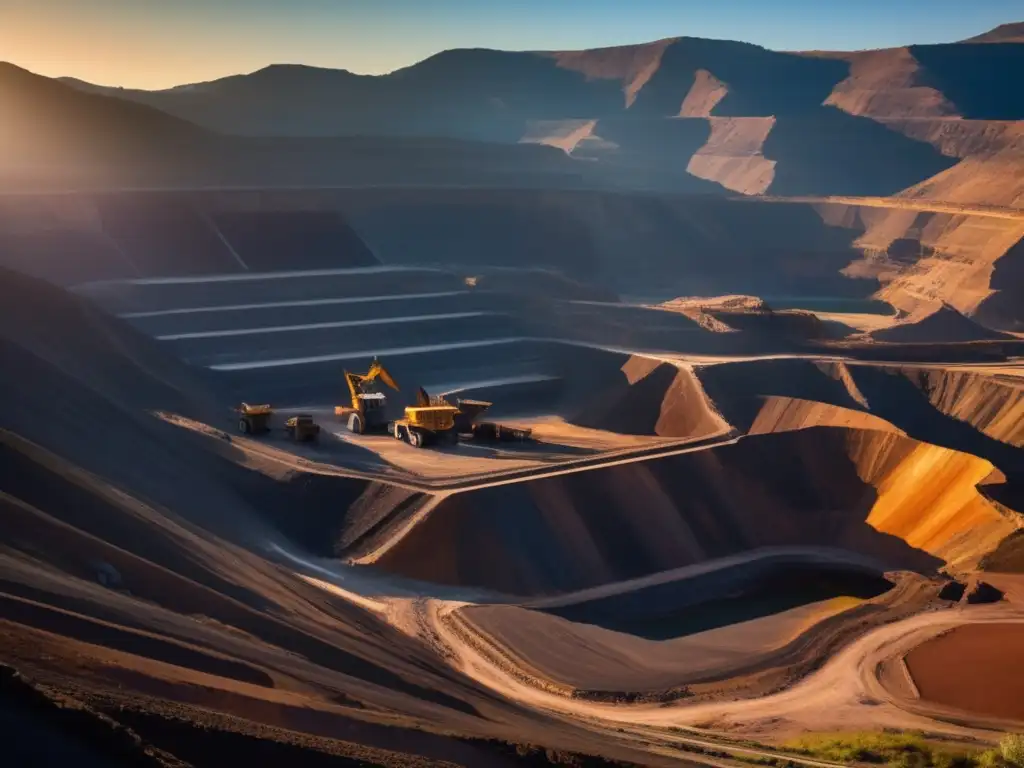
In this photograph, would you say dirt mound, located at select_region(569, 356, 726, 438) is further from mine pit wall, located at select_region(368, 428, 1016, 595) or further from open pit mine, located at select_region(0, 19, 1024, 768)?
mine pit wall, located at select_region(368, 428, 1016, 595)

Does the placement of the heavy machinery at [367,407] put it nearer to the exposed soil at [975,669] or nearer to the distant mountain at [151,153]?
the exposed soil at [975,669]

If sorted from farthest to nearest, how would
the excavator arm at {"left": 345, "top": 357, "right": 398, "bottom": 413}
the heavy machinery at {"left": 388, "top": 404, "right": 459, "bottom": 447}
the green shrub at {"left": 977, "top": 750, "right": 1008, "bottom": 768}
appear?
1. the excavator arm at {"left": 345, "top": 357, "right": 398, "bottom": 413}
2. the heavy machinery at {"left": 388, "top": 404, "right": 459, "bottom": 447}
3. the green shrub at {"left": 977, "top": 750, "right": 1008, "bottom": 768}

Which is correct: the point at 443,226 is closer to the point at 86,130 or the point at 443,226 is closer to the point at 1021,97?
the point at 86,130

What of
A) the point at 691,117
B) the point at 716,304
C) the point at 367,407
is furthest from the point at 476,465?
the point at 691,117

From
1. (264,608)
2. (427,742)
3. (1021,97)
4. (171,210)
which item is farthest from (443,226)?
(1021,97)

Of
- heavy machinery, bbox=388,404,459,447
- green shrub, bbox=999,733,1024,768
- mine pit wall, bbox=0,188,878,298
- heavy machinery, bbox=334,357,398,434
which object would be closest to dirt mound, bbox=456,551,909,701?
green shrub, bbox=999,733,1024,768

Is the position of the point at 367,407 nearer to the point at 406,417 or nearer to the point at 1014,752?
the point at 406,417
